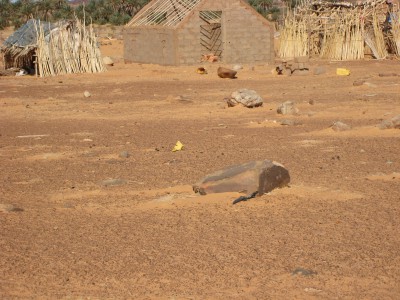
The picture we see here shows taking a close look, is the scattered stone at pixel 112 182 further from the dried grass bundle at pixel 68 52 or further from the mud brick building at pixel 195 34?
the mud brick building at pixel 195 34

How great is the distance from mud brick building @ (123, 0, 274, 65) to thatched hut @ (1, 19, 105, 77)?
230 cm

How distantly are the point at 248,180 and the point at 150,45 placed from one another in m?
20.1

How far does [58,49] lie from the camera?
2442 centimetres

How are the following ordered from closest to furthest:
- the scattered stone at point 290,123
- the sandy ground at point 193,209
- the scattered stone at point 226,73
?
the sandy ground at point 193,209
the scattered stone at point 290,123
the scattered stone at point 226,73

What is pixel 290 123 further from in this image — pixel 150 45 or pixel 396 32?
pixel 396 32

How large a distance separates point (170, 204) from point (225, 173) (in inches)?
26.6

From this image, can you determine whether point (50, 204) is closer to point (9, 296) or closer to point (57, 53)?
point (9, 296)

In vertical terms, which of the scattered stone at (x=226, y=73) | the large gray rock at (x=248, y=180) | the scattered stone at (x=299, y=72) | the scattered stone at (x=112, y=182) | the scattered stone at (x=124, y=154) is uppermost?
the large gray rock at (x=248, y=180)

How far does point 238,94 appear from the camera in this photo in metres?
15.3

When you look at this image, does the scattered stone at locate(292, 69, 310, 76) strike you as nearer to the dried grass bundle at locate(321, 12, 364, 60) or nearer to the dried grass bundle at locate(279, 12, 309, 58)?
the dried grass bundle at locate(321, 12, 364, 60)

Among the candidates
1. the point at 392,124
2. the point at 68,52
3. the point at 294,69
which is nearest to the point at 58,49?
the point at 68,52

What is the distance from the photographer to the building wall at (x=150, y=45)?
25859mm

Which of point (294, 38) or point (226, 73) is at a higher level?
point (294, 38)

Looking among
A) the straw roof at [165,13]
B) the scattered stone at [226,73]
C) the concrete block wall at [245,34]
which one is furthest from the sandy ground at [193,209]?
the straw roof at [165,13]
